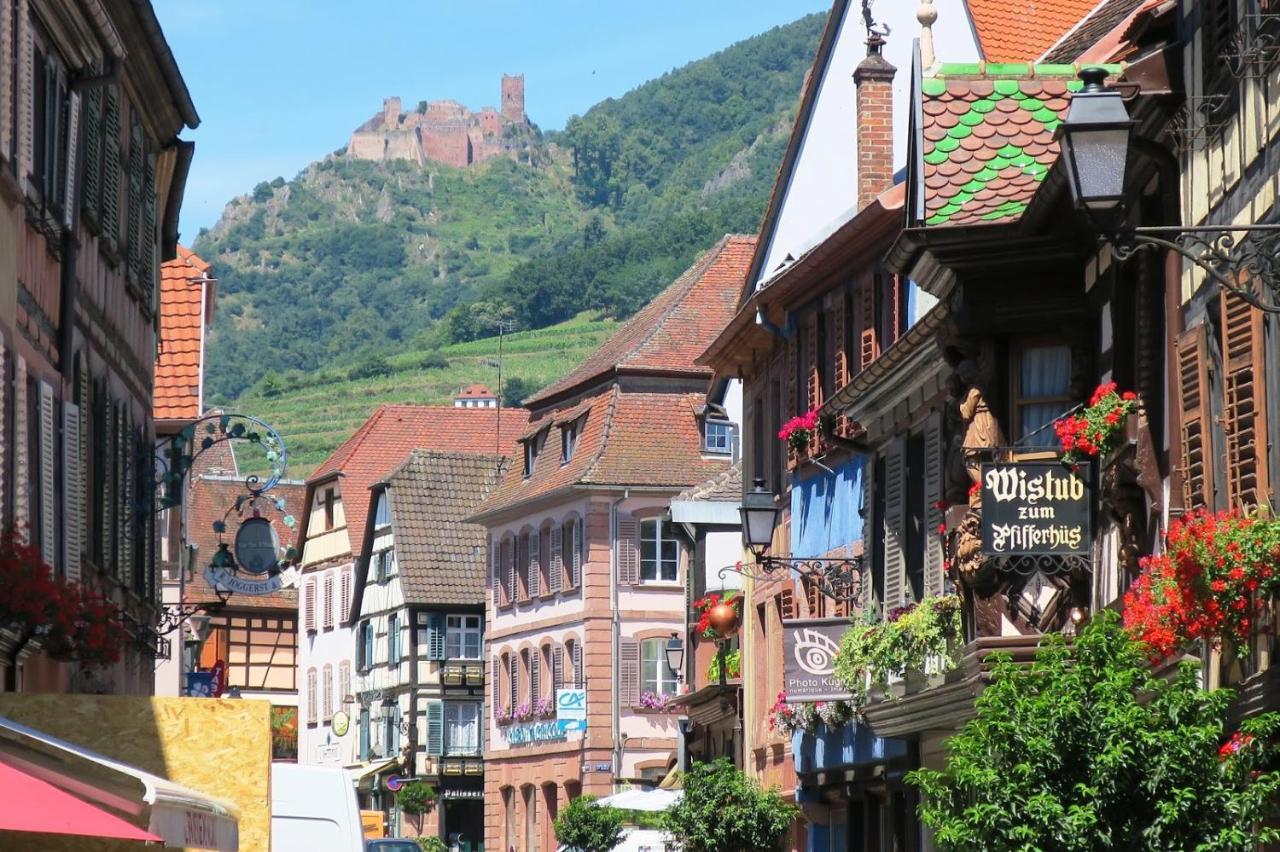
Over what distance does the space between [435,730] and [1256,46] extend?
56.6m

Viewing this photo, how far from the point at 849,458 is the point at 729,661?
397 inches

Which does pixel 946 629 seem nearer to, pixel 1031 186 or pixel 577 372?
pixel 1031 186

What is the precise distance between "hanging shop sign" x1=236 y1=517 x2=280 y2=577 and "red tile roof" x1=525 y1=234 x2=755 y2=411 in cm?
3023

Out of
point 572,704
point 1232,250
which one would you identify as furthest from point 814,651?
point 572,704

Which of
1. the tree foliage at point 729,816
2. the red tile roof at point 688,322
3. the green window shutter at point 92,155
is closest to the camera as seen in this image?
the green window shutter at point 92,155

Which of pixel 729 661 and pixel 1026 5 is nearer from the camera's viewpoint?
pixel 1026 5

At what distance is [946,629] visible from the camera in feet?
74.9

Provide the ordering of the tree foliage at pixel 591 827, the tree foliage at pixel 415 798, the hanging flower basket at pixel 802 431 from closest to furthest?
the hanging flower basket at pixel 802 431, the tree foliage at pixel 591 827, the tree foliage at pixel 415 798

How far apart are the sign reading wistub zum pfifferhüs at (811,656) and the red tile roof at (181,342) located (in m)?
10.9

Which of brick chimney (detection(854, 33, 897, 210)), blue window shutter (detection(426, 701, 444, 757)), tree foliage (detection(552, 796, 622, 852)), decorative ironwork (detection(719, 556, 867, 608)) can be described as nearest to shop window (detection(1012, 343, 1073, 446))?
decorative ironwork (detection(719, 556, 867, 608))

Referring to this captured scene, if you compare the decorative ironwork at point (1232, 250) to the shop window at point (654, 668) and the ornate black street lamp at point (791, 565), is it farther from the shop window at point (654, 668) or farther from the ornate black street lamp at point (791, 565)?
the shop window at point (654, 668)

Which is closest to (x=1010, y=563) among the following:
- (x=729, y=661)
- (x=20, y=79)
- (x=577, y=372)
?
(x=20, y=79)

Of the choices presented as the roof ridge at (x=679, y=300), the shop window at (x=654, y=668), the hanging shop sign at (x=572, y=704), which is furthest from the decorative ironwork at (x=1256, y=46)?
the shop window at (x=654, y=668)

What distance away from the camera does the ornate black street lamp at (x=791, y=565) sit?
28688mm
